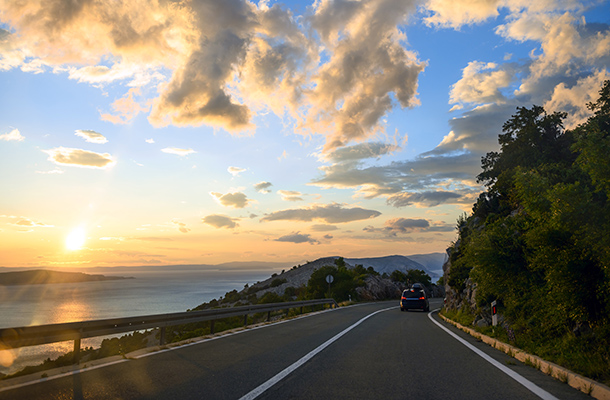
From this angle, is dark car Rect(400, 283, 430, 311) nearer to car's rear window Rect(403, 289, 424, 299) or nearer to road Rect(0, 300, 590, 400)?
car's rear window Rect(403, 289, 424, 299)

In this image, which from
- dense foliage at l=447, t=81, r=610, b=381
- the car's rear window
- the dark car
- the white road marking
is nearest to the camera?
the white road marking

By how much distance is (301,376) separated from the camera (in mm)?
6355

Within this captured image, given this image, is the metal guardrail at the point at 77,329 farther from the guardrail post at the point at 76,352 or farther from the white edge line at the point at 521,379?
the white edge line at the point at 521,379

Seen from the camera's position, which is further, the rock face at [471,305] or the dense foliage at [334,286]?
the dense foliage at [334,286]

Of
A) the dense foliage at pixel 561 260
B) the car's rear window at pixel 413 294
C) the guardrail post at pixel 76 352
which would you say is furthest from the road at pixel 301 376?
the car's rear window at pixel 413 294

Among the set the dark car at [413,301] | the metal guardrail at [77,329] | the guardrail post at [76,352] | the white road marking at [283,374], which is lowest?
the dark car at [413,301]

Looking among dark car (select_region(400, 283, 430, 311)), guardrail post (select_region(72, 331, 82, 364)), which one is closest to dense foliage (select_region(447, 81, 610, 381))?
Answer: guardrail post (select_region(72, 331, 82, 364))

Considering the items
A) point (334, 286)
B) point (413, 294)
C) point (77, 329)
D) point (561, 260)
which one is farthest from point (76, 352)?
point (334, 286)

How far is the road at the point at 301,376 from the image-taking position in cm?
529

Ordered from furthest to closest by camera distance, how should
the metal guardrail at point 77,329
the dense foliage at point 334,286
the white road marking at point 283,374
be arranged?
1. the dense foliage at point 334,286
2. the metal guardrail at point 77,329
3. the white road marking at point 283,374

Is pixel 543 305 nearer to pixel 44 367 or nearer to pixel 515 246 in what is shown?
pixel 515 246

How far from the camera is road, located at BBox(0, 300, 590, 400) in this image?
208 inches

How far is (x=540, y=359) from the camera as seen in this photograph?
7.49 m

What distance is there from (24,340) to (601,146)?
401 inches
